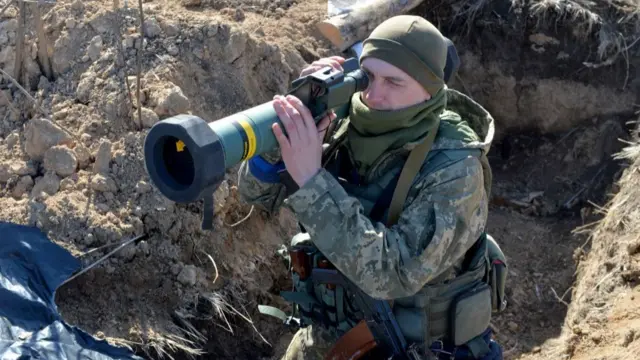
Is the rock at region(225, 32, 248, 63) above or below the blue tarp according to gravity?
above

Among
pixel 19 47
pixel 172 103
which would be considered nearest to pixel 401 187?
pixel 172 103

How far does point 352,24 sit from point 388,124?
2540 millimetres

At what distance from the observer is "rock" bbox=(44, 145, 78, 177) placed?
3.63 metres

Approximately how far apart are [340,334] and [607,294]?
72.5 inches

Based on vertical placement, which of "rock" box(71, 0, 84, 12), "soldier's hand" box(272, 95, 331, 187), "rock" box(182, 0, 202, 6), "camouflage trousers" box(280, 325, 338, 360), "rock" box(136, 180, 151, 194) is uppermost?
"soldier's hand" box(272, 95, 331, 187)

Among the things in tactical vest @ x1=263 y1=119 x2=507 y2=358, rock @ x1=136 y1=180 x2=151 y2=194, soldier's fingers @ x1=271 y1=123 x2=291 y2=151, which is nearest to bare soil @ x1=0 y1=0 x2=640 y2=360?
rock @ x1=136 y1=180 x2=151 y2=194

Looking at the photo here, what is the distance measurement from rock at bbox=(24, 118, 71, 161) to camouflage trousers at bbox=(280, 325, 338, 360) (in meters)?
1.63

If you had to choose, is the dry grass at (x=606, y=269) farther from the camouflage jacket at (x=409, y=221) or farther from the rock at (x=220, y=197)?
the rock at (x=220, y=197)

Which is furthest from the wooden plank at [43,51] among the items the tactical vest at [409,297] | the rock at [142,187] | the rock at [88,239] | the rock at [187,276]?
the tactical vest at [409,297]

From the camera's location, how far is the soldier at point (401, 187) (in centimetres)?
214

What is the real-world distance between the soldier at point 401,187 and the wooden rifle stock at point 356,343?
0.25 ft

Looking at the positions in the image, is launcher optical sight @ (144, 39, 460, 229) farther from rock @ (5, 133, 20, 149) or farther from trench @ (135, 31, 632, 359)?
trench @ (135, 31, 632, 359)

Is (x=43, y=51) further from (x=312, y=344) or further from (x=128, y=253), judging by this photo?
(x=312, y=344)

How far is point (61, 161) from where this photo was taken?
3.64 meters
